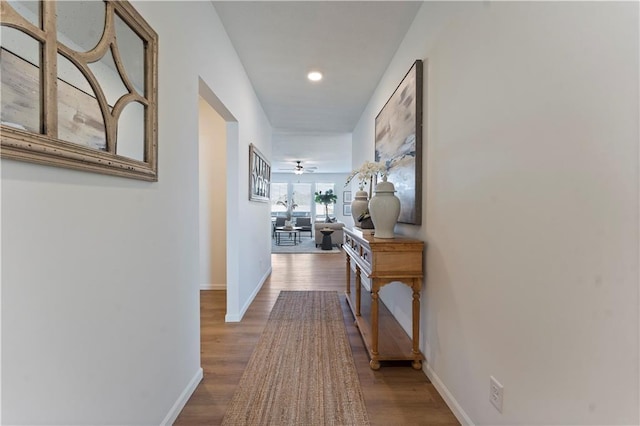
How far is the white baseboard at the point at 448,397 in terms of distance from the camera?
1418 millimetres

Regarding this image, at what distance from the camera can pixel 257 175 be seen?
364 cm

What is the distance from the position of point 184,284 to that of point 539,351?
1.64m

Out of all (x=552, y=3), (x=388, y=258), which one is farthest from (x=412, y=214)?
(x=552, y=3)

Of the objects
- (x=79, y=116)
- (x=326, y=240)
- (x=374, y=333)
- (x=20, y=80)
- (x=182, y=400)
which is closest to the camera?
(x=20, y=80)

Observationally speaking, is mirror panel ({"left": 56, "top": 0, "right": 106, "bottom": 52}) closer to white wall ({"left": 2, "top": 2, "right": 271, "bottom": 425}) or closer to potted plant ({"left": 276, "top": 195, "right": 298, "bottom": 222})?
white wall ({"left": 2, "top": 2, "right": 271, "bottom": 425})

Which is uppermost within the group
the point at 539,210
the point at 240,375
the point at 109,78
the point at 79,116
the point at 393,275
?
the point at 109,78

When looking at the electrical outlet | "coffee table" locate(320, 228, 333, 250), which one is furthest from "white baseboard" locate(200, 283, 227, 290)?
"coffee table" locate(320, 228, 333, 250)

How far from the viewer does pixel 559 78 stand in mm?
885

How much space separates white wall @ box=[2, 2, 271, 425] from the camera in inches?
28.5

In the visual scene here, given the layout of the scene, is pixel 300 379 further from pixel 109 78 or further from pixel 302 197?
pixel 302 197

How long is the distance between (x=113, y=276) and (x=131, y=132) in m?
0.56

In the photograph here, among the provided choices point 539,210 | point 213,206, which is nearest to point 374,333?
point 539,210

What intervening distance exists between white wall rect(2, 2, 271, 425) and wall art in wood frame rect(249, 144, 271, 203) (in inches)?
51.5

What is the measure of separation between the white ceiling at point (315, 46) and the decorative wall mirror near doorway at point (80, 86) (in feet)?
3.68
